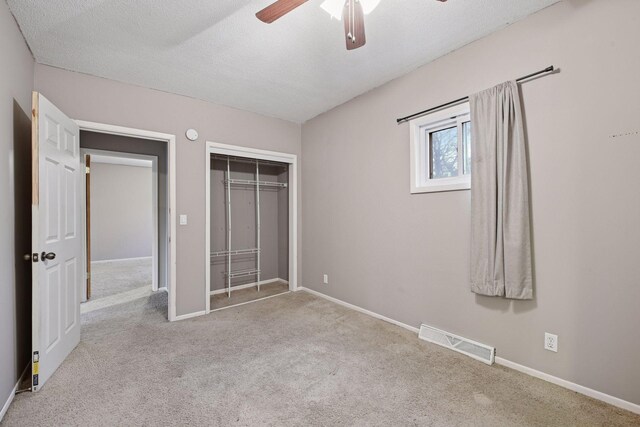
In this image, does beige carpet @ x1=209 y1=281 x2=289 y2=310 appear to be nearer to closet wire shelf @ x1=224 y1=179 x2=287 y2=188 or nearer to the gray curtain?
closet wire shelf @ x1=224 y1=179 x2=287 y2=188

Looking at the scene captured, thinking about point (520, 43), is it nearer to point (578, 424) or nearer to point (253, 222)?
point (578, 424)

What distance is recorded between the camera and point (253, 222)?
4.51 metres

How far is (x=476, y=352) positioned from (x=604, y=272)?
1044 mm

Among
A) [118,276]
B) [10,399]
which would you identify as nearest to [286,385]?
[10,399]

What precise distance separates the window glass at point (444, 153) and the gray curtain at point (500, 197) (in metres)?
0.37

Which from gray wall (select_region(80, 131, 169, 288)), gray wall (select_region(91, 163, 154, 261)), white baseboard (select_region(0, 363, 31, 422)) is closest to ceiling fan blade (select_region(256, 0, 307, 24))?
white baseboard (select_region(0, 363, 31, 422))

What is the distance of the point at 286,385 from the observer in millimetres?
1912

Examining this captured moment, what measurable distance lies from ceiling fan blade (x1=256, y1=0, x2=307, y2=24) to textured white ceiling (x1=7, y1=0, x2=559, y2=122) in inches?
16.1

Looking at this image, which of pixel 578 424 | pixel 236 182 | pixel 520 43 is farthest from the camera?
pixel 236 182

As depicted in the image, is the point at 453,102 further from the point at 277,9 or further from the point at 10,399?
the point at 10,399

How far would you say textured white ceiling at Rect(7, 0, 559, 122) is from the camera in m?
1.85

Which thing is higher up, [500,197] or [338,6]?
[338,6]

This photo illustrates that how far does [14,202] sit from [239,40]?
196 cm

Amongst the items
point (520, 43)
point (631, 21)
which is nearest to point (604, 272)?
point (631, 21)
